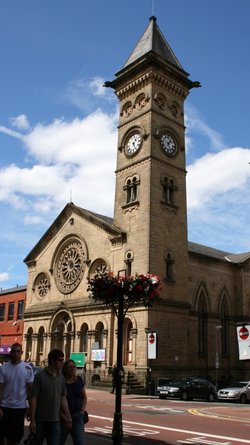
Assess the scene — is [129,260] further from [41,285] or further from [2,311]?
[2,311]

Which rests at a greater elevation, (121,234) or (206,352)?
(121,234)

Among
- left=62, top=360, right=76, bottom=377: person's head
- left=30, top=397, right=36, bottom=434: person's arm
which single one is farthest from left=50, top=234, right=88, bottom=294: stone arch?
left=30, top=397, right=36, bottom=434: person's arm

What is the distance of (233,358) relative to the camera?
47281mm

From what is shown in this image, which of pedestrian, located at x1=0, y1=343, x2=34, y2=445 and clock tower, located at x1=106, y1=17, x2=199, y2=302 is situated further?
clock tower, located at x1=106, y1=17, x2=199, y2=302

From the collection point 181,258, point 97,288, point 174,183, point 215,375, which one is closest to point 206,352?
point 215,375

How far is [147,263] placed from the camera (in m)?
39.2

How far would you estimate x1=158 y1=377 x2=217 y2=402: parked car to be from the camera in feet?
106

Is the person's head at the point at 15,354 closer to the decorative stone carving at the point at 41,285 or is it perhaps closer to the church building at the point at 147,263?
the church building at the point at 147,263

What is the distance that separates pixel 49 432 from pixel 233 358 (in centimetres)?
4234

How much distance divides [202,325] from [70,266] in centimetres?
1430

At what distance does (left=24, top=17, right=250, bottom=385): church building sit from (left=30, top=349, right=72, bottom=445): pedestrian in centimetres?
2960

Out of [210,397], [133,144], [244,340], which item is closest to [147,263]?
[210,397]

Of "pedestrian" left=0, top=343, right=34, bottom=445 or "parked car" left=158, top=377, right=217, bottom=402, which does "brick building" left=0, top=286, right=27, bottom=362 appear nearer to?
"parked car" left=158, top=377, right=217, bottom=402

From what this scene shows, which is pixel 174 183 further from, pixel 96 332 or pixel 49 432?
pixel 49 432
